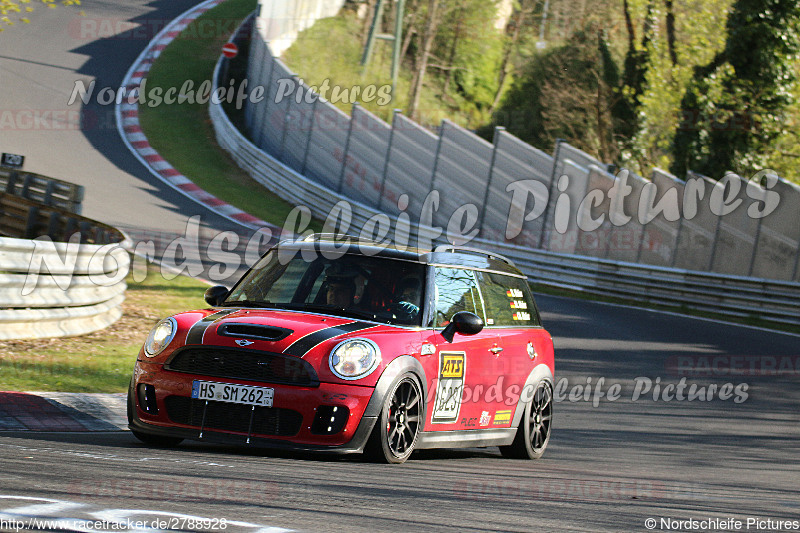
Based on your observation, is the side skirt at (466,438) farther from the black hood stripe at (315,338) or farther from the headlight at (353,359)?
the black hood stripe at (315,338)

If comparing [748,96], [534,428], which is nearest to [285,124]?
[748,96]

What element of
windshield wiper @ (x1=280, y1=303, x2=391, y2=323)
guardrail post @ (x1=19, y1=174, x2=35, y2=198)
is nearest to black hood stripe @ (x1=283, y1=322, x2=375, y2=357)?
windshield wiper @ (x1=280, y1=303, x2=391, y2=323)

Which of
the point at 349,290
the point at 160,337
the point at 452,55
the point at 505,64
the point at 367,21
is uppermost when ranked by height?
the point at 505,64

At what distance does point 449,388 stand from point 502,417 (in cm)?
99

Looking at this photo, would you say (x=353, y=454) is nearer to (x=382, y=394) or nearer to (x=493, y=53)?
(x=382, y=394)

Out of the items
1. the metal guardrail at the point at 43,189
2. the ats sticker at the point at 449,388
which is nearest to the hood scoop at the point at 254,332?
the ats sticker at the point at 449,388

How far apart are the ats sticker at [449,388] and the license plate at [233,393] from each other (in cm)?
140

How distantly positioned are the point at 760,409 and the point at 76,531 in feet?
35.5

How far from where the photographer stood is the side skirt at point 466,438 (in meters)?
7.63

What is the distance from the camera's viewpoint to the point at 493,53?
215ft

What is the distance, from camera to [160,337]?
7266 mm

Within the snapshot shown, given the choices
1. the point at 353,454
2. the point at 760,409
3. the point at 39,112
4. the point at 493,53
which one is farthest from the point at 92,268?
the point at 493,53

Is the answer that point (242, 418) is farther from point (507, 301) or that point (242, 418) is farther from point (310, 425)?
point (507, 301)

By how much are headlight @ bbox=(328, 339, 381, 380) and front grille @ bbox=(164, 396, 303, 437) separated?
401 millimetres
